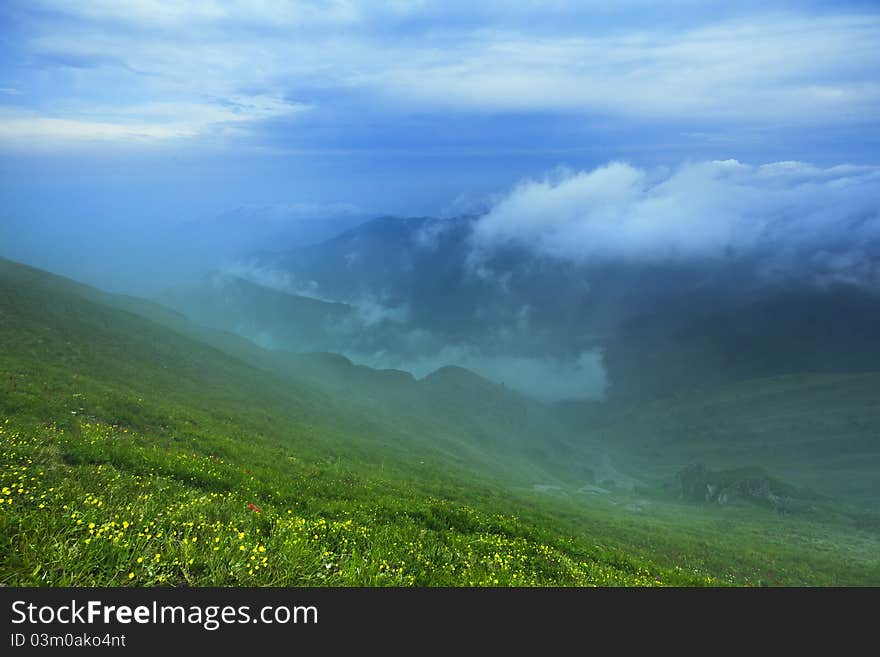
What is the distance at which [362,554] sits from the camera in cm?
1003

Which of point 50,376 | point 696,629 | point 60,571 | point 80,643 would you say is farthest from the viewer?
point 50,376

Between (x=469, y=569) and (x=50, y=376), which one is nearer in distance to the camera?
(x=469, y=569)

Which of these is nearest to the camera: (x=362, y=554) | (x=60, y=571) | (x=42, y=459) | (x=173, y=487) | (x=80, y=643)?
(x=80, y=643)

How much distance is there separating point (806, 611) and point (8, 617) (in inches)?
477

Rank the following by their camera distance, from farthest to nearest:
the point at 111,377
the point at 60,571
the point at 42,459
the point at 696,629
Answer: the point at 111,377 < the point at 42,459 < the point at 696,629 < the point at 60,571

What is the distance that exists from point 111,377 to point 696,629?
56035mm

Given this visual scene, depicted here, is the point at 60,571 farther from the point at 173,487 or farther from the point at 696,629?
the point at 696,629

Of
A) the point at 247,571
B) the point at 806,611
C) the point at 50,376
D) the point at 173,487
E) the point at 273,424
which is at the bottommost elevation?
the point at 273,424

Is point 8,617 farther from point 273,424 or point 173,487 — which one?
point 273,424

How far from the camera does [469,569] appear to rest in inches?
407

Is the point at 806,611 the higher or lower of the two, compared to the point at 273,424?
higher

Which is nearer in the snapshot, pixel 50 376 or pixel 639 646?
pixel 639 646

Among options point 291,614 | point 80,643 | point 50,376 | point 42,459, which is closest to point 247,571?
point 291,614

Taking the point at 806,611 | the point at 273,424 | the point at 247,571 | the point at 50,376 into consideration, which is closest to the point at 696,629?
the point at 806,611
